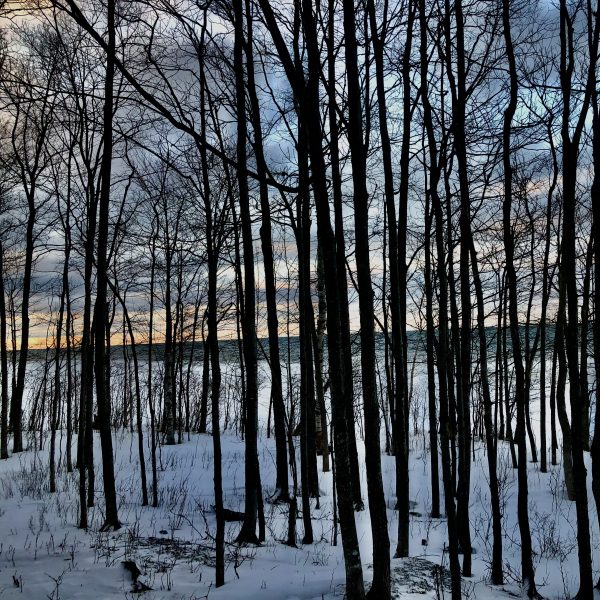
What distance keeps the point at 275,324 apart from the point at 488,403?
8.25 feet

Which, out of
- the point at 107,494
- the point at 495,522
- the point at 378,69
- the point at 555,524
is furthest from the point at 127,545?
the point at 555,524

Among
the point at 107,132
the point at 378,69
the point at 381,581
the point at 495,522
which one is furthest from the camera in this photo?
the point at 107,132

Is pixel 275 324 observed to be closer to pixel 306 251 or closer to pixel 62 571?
pixel 306 251

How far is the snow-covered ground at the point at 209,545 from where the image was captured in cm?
397

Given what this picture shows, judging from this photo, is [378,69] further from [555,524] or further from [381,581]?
[555,524]

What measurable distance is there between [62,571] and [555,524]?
6.77 metres

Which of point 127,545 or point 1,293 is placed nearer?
point 127,545

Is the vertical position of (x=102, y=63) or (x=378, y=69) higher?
(x=102, y=63)

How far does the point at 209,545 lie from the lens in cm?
554

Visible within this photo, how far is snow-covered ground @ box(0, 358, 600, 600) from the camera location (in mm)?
3969

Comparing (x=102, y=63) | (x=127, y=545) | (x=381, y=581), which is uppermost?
(x=102, y=63)

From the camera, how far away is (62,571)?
4316 mm

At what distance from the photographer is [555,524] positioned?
24.6 feet

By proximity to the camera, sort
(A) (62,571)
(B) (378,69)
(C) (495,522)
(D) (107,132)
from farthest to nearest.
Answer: (D) (107,132)
(C) (495,522)
(A) (62,571)
(B) (378,69)
